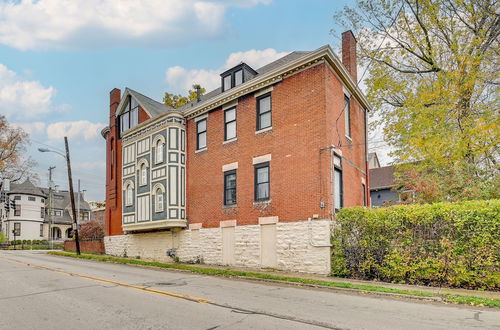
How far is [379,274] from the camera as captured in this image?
1350 centimetres

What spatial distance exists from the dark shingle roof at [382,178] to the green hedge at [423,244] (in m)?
26.9

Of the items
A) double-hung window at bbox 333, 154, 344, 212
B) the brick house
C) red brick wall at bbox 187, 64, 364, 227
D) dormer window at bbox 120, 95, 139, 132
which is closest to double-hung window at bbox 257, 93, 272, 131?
the brick house

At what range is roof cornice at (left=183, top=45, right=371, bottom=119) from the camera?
53.5 ft

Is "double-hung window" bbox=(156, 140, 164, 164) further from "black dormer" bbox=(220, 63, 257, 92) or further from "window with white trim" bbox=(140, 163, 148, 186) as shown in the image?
"black dormer" bbox=(220, 63, 257, 92)

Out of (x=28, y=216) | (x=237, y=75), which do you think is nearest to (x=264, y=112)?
(x=237, y=75)

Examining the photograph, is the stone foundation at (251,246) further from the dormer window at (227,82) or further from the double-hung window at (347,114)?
the dormer window at (227,82)

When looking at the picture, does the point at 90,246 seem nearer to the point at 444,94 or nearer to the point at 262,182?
the point at 262,182

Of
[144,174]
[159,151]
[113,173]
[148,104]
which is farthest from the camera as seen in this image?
[113,173]

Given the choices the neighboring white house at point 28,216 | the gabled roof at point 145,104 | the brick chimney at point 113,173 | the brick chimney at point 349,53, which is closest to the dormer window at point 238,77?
the brick chimney at point 349,53

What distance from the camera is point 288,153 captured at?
55.8 feet

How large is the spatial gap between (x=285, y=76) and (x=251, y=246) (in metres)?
7.95

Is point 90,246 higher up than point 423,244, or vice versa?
point 423,244

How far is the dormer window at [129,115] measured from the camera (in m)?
26.4

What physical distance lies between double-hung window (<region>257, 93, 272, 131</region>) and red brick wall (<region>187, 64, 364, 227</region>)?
0.94ft
